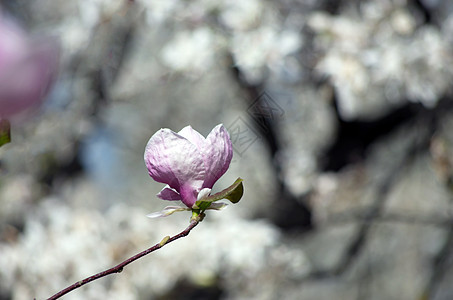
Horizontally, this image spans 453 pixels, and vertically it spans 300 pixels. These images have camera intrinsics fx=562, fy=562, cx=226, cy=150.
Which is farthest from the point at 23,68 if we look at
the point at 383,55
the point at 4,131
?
the point at 383,55

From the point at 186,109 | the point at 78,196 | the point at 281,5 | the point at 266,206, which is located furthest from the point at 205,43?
the point at 78,196

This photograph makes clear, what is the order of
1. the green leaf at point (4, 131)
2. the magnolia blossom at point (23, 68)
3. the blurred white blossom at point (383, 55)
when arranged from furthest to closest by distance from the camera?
1. the blurred white blossom at point (383, 55)
2. the green leaf at point (4, 131)
3. the magnolia blossom at point (23, 68)

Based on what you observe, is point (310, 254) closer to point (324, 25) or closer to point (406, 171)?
point (406, 171)

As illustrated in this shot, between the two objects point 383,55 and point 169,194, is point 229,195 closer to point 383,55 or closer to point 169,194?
point 169,194

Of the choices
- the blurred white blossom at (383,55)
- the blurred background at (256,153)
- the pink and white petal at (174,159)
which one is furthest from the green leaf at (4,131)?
the blurred white blossom at (383,55)

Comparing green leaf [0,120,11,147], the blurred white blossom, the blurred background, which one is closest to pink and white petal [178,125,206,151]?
green leaf [0,120,11,147]

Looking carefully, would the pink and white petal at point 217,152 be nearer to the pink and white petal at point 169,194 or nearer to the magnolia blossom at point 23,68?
the pink and white petal at point 169,194
